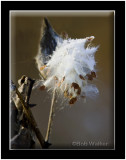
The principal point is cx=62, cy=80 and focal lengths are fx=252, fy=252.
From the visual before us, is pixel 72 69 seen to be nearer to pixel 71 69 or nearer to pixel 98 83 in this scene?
pixel 71 69

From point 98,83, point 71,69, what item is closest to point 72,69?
point 71,69

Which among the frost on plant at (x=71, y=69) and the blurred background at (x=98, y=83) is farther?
the blurred background at (x=98, y=83)

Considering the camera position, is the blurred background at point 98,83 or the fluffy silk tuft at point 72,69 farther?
the blurred background at point 98,83

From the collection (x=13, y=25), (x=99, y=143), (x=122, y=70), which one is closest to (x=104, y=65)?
(x=122, y=70)

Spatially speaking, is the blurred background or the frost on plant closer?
the frost on plant

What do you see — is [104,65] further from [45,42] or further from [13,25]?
[13,25]
